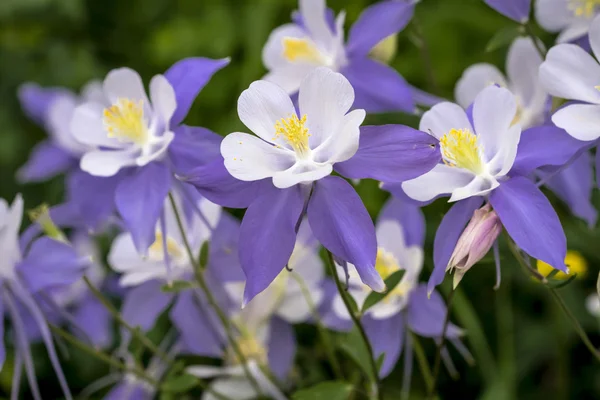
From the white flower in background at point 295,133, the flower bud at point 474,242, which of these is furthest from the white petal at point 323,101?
the flower bud at point 474,242

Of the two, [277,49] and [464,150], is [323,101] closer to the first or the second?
[464,150]

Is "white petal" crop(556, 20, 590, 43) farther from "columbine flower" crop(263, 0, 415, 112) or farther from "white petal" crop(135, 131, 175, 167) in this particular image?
"white petal" crop(135, 131, 175, 167)

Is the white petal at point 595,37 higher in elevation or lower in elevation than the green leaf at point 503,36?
higher

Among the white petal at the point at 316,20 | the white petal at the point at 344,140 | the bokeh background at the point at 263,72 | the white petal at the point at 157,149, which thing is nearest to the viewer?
the white petal at the point at 344,140

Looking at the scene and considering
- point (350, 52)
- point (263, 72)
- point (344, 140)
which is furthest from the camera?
point (263, 72)

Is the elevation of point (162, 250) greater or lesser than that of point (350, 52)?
lesser

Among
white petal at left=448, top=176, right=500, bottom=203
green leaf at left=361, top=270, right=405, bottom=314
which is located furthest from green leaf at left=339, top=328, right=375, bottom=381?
white petal at left=448, top=176, right=500, bottom=203

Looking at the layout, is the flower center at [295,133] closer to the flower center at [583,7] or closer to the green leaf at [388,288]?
the green leaf at [388,288]

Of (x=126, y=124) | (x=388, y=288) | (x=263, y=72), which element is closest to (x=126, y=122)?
(x=126, y=124)

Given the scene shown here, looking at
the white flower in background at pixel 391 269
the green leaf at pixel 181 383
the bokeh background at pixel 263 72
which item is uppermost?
the white flower in background at pixel 391 269
